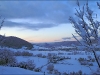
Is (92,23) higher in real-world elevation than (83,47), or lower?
higher

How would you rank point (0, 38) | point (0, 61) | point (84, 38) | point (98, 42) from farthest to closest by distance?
1. point (0, 61)
2. point (0, 38)
3. point (84, 38)
4. point (98, 42)

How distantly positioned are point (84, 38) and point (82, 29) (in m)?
0.31

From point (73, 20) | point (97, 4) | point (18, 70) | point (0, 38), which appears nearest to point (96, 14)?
→ point (97, 4)

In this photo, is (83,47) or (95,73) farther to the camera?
(83,47)

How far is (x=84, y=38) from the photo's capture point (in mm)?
6598

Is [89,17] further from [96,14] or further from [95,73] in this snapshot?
[95,73]

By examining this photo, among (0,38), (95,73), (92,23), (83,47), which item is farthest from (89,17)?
(0,38)

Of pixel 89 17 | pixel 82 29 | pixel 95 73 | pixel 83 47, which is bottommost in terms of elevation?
pixel 95 73

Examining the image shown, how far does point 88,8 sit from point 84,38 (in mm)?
1028

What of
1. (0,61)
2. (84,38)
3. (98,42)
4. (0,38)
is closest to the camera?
(98,42)

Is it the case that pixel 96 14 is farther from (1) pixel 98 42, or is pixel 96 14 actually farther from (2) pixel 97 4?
(1) pixel 98 42

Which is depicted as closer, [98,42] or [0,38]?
[98,42]

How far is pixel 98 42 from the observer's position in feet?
20.2

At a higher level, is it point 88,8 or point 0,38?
point 88,8
